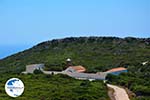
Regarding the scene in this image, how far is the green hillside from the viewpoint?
50.6 metres

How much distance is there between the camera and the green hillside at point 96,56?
5056 cm

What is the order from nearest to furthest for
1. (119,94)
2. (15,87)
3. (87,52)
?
(15,87)
(119,94)
(87,52)

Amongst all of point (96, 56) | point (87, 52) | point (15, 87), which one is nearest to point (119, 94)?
point (15, 87)

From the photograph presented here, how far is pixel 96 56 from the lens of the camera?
77.5m

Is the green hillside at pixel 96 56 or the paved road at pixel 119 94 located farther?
the green hillside at pixel 96 56

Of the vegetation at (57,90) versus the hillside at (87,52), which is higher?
the hillside at (87,52)

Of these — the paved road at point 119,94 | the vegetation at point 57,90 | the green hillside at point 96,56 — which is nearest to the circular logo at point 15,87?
the vegetation at point 57,90

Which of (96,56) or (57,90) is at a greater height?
(96,56)

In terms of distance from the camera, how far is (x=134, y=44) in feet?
297

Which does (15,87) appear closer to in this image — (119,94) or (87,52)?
(119,94)

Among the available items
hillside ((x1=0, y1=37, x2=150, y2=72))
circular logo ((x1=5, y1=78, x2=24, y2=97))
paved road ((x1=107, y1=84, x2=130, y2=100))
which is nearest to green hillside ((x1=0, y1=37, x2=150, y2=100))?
hillside ((x1=0, y1=37, x2=150, y2=72))

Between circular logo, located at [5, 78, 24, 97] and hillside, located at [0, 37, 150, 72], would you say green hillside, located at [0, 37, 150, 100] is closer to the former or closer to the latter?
hillside, located at [0, 37, 150, 72]

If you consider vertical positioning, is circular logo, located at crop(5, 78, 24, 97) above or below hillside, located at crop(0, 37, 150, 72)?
below

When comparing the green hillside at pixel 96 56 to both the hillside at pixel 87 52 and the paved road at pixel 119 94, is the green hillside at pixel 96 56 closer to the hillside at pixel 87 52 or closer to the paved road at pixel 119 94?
the hillside at pixel 87 52
